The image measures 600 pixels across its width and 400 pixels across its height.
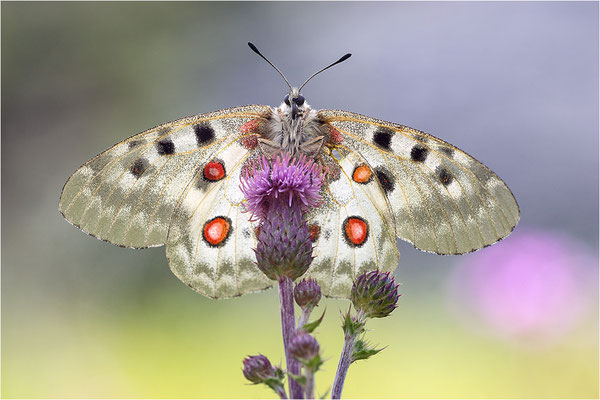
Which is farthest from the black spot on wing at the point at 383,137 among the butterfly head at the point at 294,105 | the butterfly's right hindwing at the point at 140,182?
the butterfly's right hindwing at the point at 140,182

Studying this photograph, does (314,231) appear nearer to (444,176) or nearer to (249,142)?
(249,142)

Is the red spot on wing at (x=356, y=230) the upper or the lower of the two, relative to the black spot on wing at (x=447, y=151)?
lower

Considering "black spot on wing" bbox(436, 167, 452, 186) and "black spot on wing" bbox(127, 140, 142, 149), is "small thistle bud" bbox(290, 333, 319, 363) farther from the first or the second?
→ "black spot on wing" bbox(127, 140, 142, 149)

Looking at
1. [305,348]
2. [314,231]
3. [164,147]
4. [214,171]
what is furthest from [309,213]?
[305,348]

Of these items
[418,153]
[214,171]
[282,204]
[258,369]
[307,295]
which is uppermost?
[418,153]

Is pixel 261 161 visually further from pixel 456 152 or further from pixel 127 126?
pixel 127 126

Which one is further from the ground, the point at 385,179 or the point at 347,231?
the point at 385,179

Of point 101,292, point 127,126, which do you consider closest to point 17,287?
point 101,292

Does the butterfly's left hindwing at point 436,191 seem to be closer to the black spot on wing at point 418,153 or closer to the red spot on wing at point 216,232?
the black spot on wing at point 418,153
